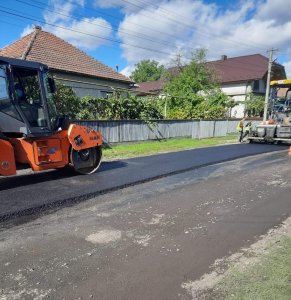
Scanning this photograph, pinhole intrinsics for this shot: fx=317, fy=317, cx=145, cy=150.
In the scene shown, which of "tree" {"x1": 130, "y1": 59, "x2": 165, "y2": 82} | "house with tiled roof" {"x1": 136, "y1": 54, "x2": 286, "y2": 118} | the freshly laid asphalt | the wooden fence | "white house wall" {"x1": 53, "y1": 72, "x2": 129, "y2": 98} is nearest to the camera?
the freshly laid asphalt

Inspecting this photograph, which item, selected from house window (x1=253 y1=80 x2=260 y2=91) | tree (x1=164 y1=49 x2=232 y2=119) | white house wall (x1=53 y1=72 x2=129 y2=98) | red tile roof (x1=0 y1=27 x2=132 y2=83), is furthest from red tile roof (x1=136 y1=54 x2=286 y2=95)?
white house wall (x1=53 y1=72 x2=129 y2=98)

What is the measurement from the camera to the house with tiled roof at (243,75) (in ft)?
124

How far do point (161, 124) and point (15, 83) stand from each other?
11.5 meters

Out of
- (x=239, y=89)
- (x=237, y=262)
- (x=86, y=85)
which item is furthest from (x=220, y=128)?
(x=237, y=262)

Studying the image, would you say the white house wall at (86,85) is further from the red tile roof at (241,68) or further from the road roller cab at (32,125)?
the red tile roof at (241,68)

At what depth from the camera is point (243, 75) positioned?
39281 millimetres

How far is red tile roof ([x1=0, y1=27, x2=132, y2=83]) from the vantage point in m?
17.1

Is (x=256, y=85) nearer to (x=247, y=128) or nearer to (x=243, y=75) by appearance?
(x=243, y=75)

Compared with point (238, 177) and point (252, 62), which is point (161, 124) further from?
point (252, 62)

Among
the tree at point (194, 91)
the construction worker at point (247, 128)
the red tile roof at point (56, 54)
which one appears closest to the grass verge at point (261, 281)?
the red tile roof at point (56, 54)

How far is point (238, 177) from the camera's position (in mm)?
8398

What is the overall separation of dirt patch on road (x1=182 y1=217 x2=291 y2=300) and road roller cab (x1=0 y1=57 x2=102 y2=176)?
4862 mm

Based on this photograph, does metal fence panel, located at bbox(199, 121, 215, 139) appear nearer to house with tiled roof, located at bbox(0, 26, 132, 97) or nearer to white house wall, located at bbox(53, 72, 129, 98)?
house with tiled roof, located at bbox(0, 26, 132, 97)

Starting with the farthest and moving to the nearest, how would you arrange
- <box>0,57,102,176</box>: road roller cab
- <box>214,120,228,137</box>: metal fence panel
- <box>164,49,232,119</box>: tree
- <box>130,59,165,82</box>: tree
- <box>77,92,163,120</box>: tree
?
<box>130,59,165,82</box>: tree, <box>214,120,228,137</box>: metal fence panel, <box>164,49,232,119</box>: tree, <box>77,92,163,120</box>: tree, <box>0,57,102,176</box>: road roller cab
